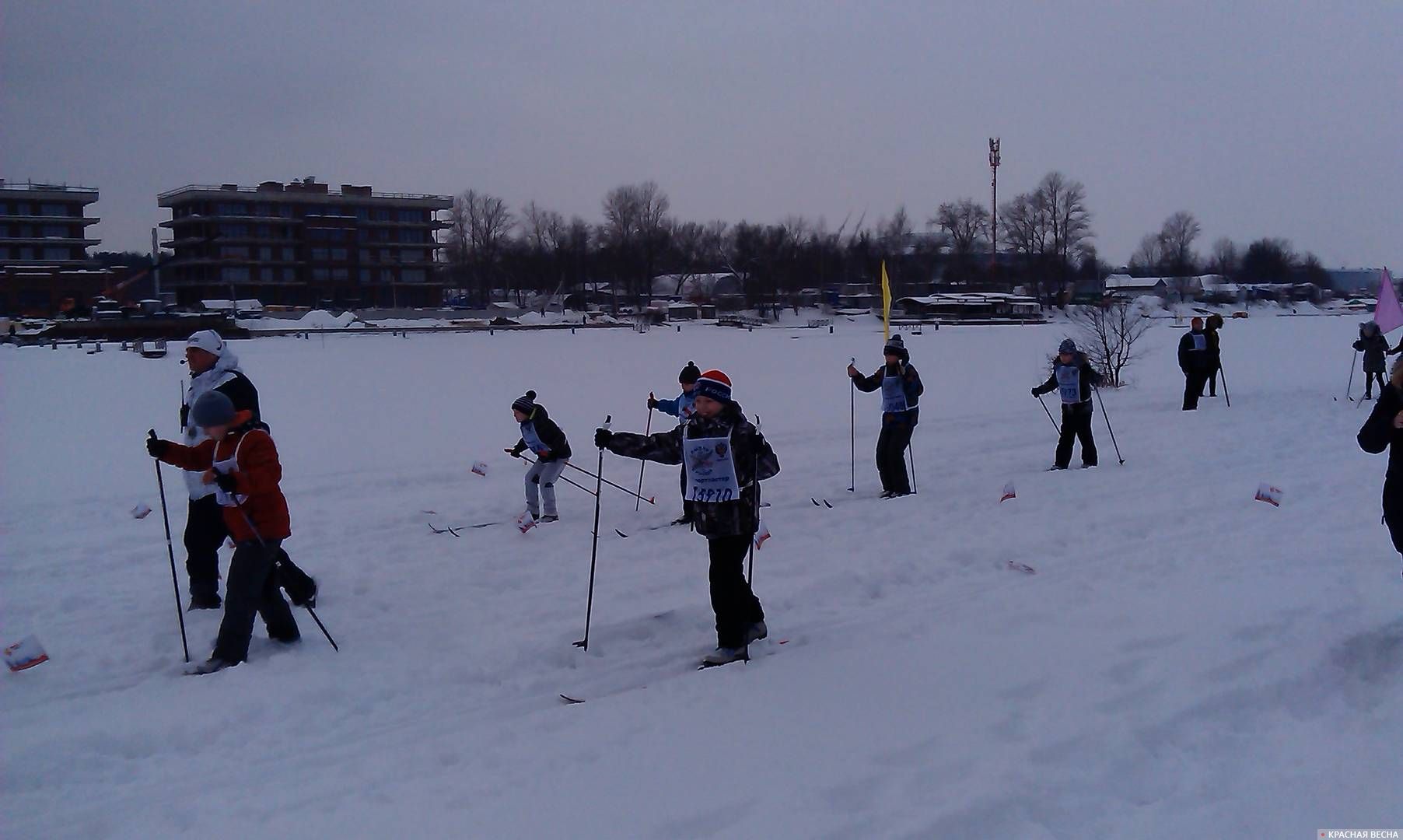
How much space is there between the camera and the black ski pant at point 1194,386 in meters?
17.5

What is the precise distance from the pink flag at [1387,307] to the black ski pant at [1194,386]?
319 cm

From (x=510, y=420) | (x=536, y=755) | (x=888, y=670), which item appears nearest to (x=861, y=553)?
(x=888, y=670)

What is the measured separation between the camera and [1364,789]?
159 inches

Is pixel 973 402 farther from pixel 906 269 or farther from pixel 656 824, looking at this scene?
pixel 906 269

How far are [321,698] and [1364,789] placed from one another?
4.86m

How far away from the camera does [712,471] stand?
575 centimetres

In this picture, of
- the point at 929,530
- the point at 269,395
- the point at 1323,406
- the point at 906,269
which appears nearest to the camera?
the point at 929,530

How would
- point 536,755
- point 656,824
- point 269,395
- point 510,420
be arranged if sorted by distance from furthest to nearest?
point 269,395, point 510,420, point 536,755, point 656,824

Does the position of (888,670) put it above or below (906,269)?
below

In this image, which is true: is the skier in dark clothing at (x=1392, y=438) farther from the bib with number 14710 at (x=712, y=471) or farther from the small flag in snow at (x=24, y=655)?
the small flag in snow at (x=24, y=655)

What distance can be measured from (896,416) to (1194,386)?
9444mm

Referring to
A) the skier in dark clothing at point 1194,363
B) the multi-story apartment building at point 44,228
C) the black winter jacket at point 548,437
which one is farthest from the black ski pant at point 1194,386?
the multi-story apartment building at point 44,228

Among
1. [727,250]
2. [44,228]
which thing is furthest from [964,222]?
[44,228]

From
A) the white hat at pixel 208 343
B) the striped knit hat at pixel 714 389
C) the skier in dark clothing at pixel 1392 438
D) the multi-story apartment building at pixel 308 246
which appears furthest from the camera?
the multi-story apartment building at pixel 308 246
